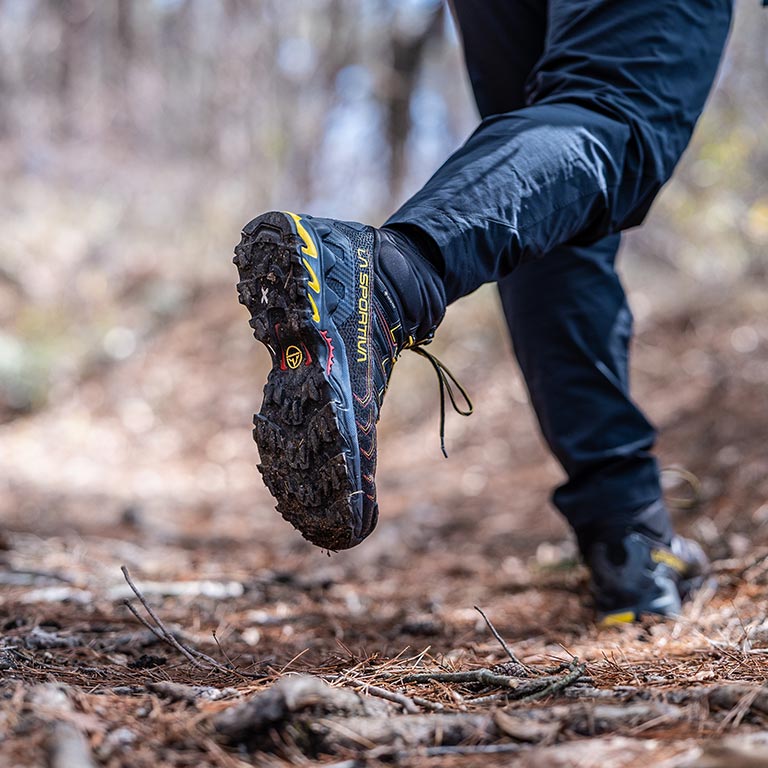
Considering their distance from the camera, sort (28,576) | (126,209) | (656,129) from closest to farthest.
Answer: (656,129), (28,576), (126,209)

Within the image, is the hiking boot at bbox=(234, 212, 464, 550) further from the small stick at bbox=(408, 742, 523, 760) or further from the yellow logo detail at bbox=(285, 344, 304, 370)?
the small stick at bbox=(408, 742, 523, 760)

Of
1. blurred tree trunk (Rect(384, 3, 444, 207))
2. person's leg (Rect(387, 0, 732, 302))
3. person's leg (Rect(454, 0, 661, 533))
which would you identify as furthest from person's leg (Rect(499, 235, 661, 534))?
blurred tree trunk (Rect(384, 3, 444, 207))

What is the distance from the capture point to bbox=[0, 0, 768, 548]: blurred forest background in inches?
171

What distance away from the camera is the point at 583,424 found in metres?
1.59

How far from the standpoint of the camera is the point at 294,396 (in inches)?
39.2

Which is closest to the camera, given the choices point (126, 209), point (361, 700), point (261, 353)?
point (361, 700)

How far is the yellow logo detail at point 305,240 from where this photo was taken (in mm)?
981

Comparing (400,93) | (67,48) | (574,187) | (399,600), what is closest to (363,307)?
(574,187)

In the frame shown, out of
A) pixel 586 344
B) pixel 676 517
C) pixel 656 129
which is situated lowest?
pixel 676 517

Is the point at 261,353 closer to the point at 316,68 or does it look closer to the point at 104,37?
the point at 316,68

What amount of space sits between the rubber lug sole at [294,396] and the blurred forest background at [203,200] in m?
2.11

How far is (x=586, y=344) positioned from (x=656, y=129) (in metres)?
0.49

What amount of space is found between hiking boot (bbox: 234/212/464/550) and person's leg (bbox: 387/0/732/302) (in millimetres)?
75

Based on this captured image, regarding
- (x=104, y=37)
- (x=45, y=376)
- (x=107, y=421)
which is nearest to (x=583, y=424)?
(x=107, y=421)
